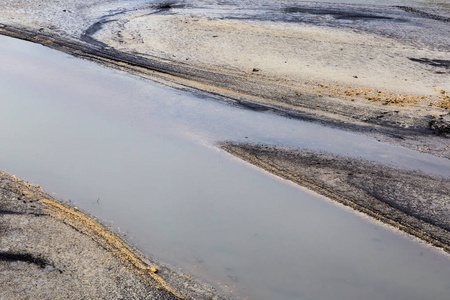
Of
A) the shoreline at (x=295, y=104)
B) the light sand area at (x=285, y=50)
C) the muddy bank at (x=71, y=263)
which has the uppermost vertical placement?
the light sand area at (x=285, y=50)

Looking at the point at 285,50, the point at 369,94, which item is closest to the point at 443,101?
the point at 369,94

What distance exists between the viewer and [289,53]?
10.4 meters

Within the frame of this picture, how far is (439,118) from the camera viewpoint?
24.9 ft

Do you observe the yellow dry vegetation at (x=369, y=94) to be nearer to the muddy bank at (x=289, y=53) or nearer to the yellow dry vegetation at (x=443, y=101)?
the muddy bank at (x=289, y=53)

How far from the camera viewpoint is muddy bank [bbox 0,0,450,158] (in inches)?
308

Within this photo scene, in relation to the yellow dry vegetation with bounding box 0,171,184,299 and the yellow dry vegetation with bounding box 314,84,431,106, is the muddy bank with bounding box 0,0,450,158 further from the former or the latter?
the yellow dry vegetation with bounding box 0,171,184,299

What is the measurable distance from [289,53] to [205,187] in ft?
18.8

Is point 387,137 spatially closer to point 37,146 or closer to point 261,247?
point 261,247

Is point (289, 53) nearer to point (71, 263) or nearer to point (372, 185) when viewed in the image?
point (372, 185)

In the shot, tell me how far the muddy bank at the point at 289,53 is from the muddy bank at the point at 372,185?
3.51ft

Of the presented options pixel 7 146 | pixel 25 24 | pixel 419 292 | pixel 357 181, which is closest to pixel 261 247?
pixel 419 292

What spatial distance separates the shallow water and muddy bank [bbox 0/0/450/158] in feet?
2.20

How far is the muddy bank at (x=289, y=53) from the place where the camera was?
7.82m

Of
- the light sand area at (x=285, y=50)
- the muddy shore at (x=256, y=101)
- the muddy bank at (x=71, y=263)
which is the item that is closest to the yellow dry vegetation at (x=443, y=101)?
the muddy shore at (x=256, y=101)
